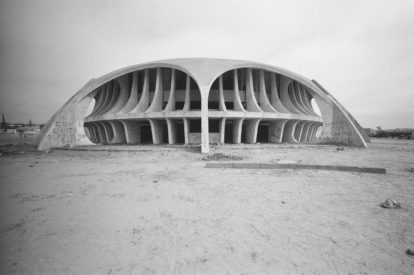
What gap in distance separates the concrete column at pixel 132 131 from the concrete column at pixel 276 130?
50.5ft

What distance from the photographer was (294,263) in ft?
7.82

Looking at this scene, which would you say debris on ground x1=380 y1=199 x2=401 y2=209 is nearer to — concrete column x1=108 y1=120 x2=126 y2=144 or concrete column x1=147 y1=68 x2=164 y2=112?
concrete column x1=147 y1=68 x2=164 y2=112

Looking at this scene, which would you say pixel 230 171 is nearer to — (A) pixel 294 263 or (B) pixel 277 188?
(B) pixel 277 188

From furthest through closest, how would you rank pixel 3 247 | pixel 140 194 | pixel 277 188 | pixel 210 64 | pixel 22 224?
pixel 210 64 < pixel 277 188 < pixel 140 194 < pixel 22 224 < pixel 3 247

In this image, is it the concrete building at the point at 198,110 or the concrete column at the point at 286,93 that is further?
the concrete column at the point at 286,93

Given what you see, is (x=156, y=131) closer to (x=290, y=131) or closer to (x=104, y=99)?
(x=104, y=99)

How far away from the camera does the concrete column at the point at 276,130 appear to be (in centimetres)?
2020

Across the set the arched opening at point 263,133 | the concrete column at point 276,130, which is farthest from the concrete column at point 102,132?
the concrete column at point 276,130

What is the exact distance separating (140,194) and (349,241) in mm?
4430

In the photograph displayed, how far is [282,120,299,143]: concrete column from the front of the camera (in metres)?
20.8

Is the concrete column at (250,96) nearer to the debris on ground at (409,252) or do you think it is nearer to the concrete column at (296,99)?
the concrete column at (296,99)

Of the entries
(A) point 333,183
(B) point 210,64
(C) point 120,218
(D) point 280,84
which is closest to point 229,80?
(B) point 210,64

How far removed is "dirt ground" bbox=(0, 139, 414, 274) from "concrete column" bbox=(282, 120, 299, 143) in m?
15.3

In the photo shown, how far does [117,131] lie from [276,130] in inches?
695
